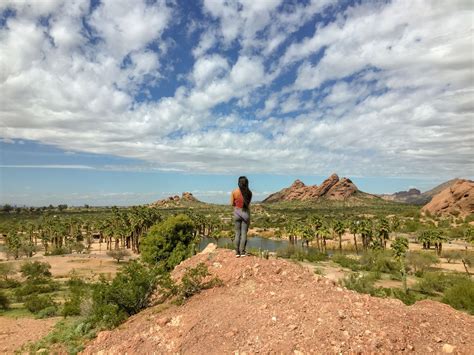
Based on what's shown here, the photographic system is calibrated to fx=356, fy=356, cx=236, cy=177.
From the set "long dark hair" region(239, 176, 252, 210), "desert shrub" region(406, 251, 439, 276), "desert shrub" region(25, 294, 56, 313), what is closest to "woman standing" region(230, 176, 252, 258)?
"long dark hair" region(239, 176, 252, 210)

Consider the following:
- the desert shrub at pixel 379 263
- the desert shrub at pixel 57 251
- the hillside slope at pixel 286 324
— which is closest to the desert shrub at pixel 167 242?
the desert shrub at pixel 379 263

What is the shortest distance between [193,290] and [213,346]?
3197mm

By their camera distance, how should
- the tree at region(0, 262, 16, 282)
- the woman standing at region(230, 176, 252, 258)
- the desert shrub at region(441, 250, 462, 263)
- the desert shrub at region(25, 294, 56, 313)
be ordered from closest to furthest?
the woman standing at region(230, 176, 252, 258)
the desert shrub at region(25, 294, 56, 313)
the tree at region(0, 262, 16, 282)
the desert shrub at region(441, 250, 462, 263)

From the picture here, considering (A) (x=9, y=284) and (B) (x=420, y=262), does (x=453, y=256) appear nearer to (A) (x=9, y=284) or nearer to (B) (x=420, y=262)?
(B) (x=420, y=262)

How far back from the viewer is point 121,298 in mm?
12242

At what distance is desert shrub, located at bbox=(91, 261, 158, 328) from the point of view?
11.8 m

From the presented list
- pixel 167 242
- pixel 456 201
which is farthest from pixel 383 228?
pixel 456 201

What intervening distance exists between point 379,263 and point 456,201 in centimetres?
10608

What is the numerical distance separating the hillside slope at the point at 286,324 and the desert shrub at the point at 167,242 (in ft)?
103

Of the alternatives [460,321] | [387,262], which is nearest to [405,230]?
[387,262]

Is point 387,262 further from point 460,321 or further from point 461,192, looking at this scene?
point 461,192

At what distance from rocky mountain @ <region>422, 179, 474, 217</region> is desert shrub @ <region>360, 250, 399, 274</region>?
94.7 m

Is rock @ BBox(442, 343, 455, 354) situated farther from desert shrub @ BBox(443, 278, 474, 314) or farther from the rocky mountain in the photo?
the rocky mountain

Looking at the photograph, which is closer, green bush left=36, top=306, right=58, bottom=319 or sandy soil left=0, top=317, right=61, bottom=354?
sandy soil left=0, top=317, right=61, bottom=354
